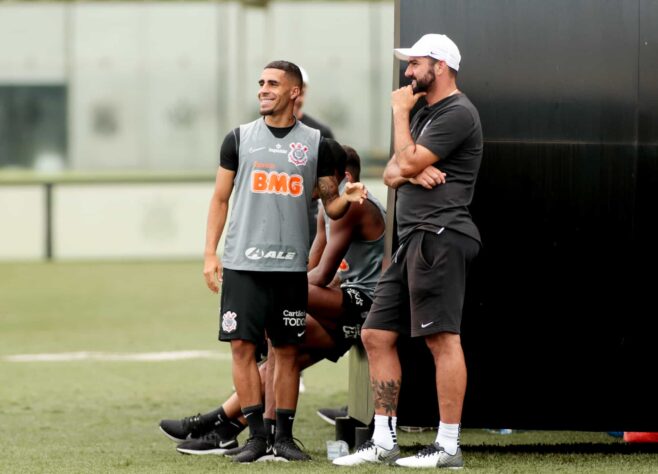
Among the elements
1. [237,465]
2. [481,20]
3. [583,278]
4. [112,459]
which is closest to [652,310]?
[583,278]

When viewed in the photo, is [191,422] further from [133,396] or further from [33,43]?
[33,43]

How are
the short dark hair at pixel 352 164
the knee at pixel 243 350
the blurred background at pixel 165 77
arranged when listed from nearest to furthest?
the knee at pixel 243 350
the short dark hair at pixel 352 164
the blurred background at pixel 165 77

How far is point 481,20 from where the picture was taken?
23.0 feet

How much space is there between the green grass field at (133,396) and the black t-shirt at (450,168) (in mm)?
1183

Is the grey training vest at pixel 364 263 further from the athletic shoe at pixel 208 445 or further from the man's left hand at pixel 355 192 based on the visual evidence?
the athletic shoe at pixel 208 445

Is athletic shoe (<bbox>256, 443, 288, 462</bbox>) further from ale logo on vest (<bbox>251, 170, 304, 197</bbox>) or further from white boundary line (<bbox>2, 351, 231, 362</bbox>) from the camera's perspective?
white boundary line (<bbox>2, 351, 231, 362</bbox>)

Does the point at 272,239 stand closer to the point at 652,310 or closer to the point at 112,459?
the point at 112,459

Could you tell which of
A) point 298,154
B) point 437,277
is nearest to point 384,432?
point 437,277

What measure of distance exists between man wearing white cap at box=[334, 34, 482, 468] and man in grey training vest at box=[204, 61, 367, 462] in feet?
1.59

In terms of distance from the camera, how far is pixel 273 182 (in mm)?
7074

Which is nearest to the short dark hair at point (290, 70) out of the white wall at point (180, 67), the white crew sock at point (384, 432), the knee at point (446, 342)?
the knee at point (446, 342)

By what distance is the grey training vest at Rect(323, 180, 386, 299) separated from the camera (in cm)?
779

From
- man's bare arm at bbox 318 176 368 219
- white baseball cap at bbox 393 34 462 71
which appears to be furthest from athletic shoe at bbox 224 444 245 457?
white baseball cap at bbox 393 34 462 71

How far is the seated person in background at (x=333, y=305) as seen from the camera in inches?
299
